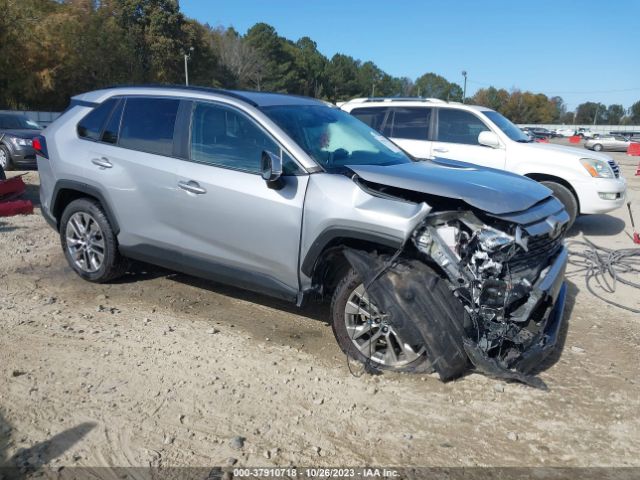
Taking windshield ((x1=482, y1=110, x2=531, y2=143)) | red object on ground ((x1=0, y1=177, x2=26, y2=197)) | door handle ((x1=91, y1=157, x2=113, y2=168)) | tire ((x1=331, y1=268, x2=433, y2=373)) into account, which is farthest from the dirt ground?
red object on ground ((x1=0, y1=177, x2=26, y2=197))

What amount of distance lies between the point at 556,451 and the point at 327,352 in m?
1.74

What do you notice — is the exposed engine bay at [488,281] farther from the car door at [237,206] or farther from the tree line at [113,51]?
the tree line at [113,51]

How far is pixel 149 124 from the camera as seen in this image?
194 inches

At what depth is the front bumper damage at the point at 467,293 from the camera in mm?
3520

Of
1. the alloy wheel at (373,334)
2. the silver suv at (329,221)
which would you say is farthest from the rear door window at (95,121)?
the alloy wheel at (373,334)

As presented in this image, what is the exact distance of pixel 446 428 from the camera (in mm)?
3277

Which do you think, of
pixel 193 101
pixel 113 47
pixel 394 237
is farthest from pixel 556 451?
pixel 113 47

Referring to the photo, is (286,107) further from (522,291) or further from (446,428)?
(446,428)

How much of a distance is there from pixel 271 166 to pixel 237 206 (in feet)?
1.67

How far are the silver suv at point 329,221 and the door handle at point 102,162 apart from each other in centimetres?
1

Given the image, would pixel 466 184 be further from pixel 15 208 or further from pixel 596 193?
pixel 15 208

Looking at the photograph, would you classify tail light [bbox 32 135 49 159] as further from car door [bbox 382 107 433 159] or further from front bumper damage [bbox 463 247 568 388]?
car door [bbox 382 107 433 159]

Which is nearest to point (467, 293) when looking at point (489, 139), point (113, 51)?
point (489, 139)

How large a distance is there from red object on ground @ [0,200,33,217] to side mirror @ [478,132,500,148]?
701cm
